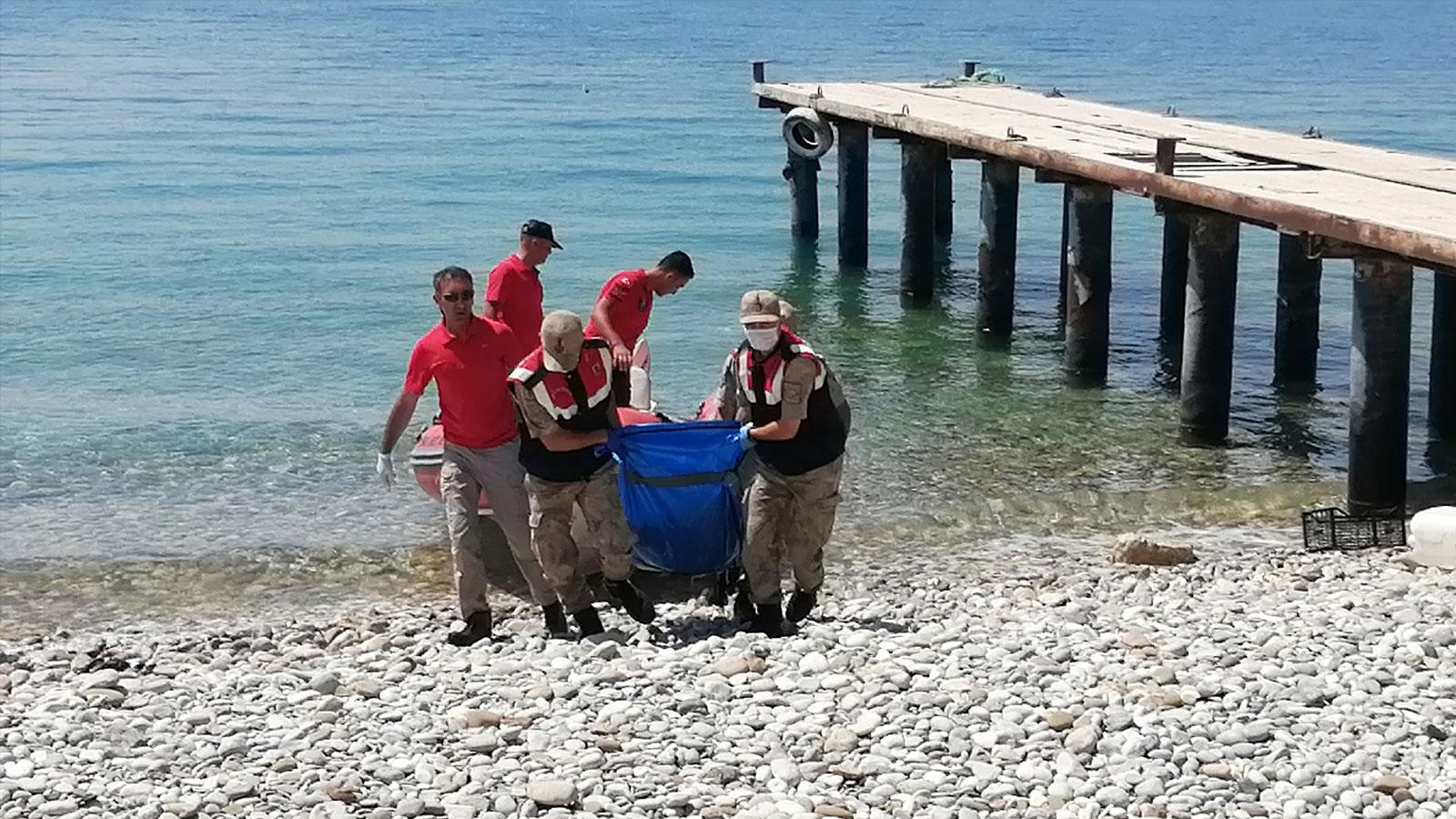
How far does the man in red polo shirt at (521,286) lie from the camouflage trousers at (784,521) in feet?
6.67

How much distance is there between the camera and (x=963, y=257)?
81.0 ft

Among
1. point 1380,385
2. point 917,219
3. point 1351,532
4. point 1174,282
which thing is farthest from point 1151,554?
point 917,219

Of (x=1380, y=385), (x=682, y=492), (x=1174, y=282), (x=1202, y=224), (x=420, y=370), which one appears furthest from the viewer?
(x=1174, y=282)

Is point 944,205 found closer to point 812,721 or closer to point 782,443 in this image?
point 782,443

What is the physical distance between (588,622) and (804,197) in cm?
1693

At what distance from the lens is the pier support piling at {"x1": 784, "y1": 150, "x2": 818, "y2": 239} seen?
945 inches

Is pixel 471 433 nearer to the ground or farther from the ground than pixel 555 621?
farther from the ground

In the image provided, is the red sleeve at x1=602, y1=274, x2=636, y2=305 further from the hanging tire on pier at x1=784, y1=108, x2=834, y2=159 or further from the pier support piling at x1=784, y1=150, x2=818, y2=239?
the pier support piling at x1=784, y1=150, x2=818, y2=239

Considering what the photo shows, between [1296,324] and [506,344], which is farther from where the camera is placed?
[1296,324]

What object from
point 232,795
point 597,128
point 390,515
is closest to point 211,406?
point 390,515

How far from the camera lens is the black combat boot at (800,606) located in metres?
8.02

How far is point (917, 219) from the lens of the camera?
19.8m

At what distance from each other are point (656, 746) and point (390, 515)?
18.8 ft

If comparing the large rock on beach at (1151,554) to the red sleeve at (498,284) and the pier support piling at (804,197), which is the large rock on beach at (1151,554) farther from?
the pier support piling at (804,197)
